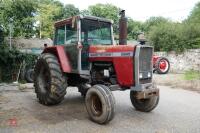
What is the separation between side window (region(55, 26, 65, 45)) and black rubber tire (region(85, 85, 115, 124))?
8.08 feet

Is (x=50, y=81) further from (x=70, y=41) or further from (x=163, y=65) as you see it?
(x=163, y=65)

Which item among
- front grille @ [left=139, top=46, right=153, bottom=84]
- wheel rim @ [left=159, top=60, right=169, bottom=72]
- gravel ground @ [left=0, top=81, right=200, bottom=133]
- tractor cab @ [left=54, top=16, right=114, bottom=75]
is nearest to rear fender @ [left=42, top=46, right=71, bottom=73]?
tractor cab @ [left=54, top=16, right=114, bottom=75]

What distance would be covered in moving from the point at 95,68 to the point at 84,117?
4.81 feet

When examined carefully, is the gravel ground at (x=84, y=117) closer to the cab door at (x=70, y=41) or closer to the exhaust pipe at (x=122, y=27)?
the cab door at (x=70, y=41)

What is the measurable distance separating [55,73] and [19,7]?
2624cm

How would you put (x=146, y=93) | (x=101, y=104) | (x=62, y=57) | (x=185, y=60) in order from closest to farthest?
(x=101, y=104), (x=146, y=93), (x=62, y=57), (x=185, y=60)

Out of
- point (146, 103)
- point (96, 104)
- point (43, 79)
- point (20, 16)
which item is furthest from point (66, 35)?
point (20, 16)

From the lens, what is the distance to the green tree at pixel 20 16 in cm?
3053

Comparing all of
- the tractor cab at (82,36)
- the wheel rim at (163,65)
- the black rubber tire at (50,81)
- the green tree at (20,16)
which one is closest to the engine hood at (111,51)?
the tractor cab at (82,36)

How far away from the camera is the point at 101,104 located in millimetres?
6848

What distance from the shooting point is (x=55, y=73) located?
807 cm

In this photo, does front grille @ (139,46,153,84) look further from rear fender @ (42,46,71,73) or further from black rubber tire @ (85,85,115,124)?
rear fender @ (42,46,71,73)

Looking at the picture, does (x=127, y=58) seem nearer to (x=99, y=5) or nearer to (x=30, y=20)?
(x=30, y=20)

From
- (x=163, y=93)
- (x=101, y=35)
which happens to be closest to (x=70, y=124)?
(x=101, y=35)
